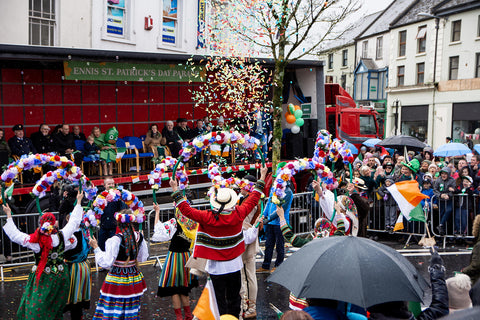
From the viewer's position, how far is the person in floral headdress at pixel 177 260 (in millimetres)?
6328

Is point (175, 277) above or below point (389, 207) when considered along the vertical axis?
below

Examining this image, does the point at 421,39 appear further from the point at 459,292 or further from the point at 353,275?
the point at 353,275

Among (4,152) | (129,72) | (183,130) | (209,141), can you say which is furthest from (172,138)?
(209,141)

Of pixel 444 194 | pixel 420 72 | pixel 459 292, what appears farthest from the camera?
pixel 420 72

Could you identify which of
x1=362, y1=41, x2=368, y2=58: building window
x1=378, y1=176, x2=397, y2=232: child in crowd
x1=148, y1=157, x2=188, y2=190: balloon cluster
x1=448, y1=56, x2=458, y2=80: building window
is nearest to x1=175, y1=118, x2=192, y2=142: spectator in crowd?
x1=378, y1=176, x2=397, y2=232: child in crowd

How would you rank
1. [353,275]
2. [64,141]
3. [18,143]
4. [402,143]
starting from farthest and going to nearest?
[402,143], [64,141], [18,143], [353,275]

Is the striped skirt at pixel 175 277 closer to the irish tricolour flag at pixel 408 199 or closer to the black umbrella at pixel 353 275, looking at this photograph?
the black umbrella at pixel 353 275

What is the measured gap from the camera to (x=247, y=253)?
700 centimetres

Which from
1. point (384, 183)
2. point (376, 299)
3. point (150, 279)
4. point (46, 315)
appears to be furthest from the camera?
point (384, 183)

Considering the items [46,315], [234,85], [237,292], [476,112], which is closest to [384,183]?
[234,85]

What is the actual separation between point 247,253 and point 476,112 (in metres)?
30.8

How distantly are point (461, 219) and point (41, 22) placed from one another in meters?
13.0

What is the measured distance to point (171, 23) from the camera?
17984 millimetres

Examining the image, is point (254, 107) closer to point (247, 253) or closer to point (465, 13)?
point (247, 253)
